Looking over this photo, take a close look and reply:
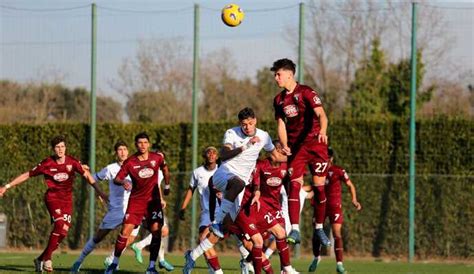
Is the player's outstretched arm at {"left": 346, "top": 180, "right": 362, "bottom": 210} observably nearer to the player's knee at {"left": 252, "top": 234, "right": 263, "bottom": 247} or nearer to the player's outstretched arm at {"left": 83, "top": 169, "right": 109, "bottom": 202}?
the player's outstretched arm at {"left": 83, "top": 169, "right": 109, "bottom": 202}

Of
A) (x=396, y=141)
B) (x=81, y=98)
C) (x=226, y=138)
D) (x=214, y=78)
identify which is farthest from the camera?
(x=214, y=78)

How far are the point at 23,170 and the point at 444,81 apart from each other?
10.8 m

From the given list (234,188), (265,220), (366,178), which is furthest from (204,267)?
(366,178)

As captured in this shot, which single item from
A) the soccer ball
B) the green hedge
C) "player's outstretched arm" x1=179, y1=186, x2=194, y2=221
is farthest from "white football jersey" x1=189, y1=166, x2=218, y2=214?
the green hedge

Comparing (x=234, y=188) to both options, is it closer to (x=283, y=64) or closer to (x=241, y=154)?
(x=241, y=154)

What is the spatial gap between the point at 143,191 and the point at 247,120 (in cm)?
298

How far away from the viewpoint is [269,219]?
15.1 m

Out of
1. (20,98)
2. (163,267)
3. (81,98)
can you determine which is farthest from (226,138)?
(81,98)

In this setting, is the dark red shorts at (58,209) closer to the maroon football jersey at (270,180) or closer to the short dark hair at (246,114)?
the maroon football jersey at (270,180)

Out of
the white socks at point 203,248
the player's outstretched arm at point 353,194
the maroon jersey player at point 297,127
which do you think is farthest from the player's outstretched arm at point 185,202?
the white socks at point 203,248

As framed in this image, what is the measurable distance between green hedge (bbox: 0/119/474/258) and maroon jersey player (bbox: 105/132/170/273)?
33.1 feet

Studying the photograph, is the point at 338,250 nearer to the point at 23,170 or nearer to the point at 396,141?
the point at 396,141

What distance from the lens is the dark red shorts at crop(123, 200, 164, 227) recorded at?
16.3m

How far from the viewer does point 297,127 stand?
1541cm
